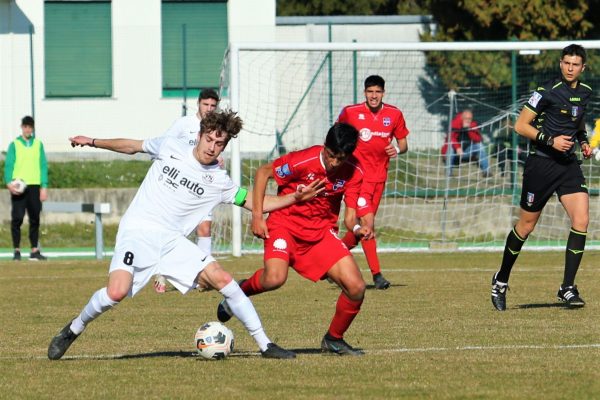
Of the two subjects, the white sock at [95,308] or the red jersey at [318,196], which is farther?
the red jersey at [318,196]

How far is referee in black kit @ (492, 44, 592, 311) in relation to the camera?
11.6m

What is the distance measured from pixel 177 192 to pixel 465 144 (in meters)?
14.4

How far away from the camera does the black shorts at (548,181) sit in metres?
11.8

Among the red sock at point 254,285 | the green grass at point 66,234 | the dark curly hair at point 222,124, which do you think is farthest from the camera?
the green grass at point 66,234

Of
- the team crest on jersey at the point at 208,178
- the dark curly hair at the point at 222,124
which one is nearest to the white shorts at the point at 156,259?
the team crest on jersey at the point at 208,178

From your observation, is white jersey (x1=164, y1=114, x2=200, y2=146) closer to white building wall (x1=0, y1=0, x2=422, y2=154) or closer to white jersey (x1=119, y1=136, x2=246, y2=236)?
white jersey (x1=119, y1=136, x2=246, y2=236)

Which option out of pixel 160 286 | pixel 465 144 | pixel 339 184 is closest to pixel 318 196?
pixel 339 184

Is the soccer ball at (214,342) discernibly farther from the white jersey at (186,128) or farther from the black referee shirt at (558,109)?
the white jersey at (186,128)

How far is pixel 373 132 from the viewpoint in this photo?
47.5ft

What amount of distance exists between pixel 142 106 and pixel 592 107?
882 centimetres

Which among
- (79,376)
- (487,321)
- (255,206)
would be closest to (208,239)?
(487,321)

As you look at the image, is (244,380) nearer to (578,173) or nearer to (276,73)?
(578,173)

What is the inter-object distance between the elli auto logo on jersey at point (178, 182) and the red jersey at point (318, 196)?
0.64 metres

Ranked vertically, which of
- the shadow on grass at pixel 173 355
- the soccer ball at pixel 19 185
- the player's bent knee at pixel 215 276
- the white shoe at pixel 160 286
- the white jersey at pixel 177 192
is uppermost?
the white jersey at pixel 177 192
